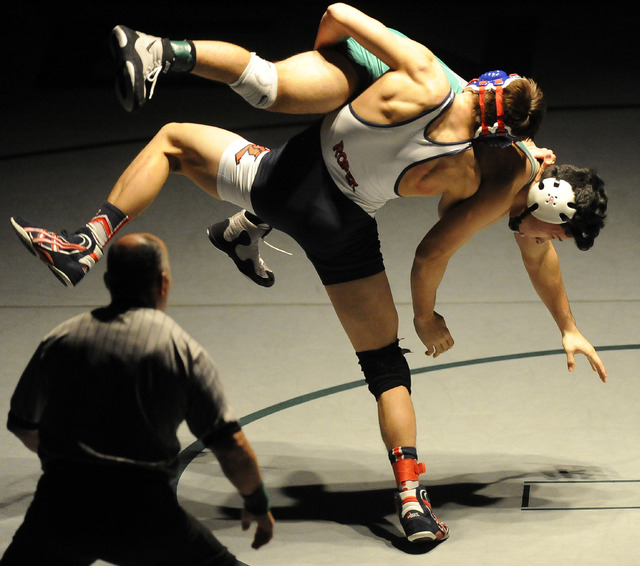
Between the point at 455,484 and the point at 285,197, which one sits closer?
the point at 285,197

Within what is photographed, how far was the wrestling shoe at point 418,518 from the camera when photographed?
124 inches

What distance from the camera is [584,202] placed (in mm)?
3146

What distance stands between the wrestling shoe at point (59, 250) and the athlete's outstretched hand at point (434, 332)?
3.17 ft

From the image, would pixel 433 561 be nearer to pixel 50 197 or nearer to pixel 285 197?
pixel 285 197

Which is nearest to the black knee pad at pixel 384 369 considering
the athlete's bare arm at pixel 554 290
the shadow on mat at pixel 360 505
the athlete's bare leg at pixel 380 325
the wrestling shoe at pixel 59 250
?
the athlete's bare leg at pixel 380 325

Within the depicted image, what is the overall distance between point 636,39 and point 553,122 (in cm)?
211

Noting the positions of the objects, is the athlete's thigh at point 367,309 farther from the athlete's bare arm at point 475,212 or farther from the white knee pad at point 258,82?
the white knee pad at point 258,82

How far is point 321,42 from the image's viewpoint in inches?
127

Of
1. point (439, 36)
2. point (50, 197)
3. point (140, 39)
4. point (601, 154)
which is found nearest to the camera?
point (140, 39)

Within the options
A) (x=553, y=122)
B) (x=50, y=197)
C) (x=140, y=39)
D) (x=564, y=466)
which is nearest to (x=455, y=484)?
(x=564, y=466)

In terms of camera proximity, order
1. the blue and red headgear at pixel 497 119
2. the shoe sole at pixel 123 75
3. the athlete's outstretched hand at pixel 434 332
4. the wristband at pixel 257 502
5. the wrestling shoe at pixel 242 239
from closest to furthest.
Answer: the wristband at pixel 257 502 → the shoe sole at pixel 123 75 → the blue and red headgear at pixel 497 119 → the athlete's outstretched hand at pixel 434 332 → the wrestling shoe at pixel 242 239

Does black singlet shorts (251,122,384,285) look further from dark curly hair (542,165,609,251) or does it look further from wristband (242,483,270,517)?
wristband (242,483,270,517)

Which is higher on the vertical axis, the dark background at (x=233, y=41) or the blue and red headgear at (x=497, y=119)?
the blue and red headgear at (x=497, y=119)

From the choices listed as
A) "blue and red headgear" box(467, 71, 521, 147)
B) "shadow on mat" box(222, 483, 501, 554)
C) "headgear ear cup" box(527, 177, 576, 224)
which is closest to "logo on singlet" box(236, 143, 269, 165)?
"blue and red headgear" box(467, 71, 521, 147)
